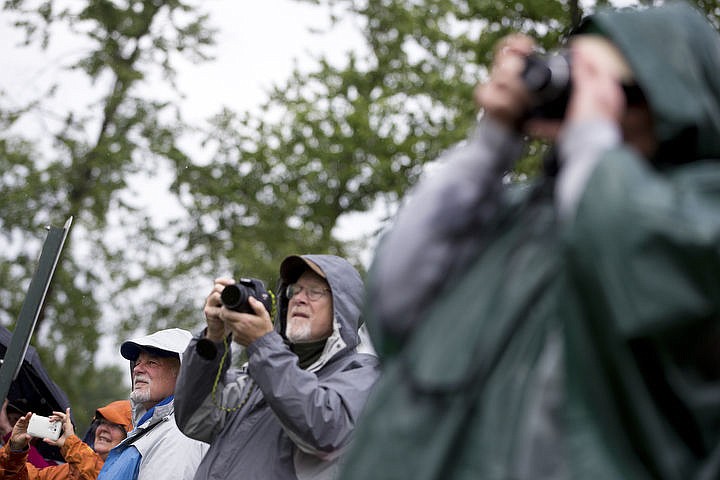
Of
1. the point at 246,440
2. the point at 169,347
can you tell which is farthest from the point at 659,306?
the point at 169,347

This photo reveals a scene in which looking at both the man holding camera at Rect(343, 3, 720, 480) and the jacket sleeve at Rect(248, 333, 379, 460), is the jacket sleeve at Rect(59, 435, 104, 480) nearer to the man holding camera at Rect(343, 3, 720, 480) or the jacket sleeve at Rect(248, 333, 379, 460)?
the jacket sleeve at Rect(248, 333, 379, 460)

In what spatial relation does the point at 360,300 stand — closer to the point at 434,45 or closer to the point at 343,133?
the point at 343,133

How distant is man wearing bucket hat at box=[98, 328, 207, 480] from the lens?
18.4 ft

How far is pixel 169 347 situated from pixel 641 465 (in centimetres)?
487

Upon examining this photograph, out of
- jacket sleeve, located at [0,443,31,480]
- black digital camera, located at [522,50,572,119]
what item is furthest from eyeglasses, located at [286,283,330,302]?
black digital camera, located at [522,50,572,119]

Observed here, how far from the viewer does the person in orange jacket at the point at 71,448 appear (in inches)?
253

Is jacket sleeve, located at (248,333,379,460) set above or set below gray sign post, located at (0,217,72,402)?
below

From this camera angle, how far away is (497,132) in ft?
6.20

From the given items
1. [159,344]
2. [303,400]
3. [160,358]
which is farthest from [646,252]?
[160,358]

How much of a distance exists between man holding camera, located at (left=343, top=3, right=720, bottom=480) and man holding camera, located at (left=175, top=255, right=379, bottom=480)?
87.3 inches

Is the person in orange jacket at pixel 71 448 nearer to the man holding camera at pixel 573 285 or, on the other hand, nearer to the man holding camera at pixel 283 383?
the man holding camera at pixel 283 383

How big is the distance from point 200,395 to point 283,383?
0.49 metres

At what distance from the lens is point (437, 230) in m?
1.87

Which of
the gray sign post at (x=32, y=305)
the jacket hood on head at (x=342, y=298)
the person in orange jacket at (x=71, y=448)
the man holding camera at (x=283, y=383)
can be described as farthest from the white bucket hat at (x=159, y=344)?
the man holding camera at (x=283, y=383)
